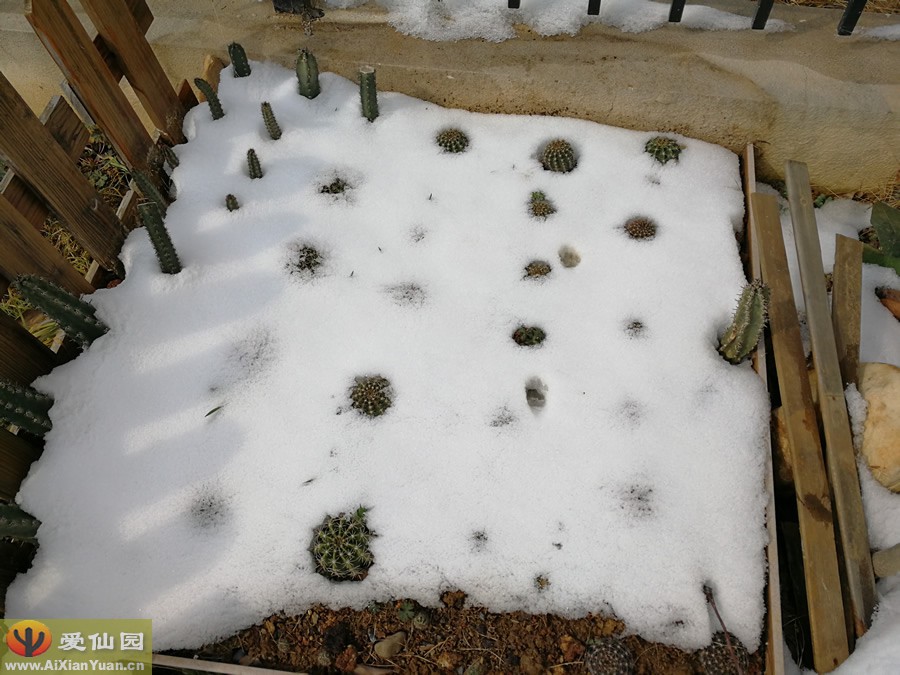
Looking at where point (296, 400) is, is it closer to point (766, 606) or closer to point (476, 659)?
point (476, 659)

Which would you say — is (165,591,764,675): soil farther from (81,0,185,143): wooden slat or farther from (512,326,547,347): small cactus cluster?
(81,0,185,143): wooden slat

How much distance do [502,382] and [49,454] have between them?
1691 mm

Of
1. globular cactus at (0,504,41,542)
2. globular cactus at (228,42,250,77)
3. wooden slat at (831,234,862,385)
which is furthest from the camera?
globular cactus at (228,42,250,77)

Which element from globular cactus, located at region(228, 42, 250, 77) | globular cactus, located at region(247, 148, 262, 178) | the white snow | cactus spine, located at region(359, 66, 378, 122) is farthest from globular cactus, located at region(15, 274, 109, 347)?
cactus spine, located at region(359, 66, 378, 122)

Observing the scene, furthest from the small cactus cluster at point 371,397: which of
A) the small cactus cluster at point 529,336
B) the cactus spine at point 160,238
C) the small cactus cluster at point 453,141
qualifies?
the small cactus cluster at point 453,141

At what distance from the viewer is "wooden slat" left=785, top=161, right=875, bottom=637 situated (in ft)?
6.41

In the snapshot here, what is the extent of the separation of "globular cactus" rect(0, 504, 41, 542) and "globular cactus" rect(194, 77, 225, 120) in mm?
1900

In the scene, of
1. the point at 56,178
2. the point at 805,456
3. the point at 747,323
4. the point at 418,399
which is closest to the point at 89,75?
the point at 56,178

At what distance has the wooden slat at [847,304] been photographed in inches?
90.9

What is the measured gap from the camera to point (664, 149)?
2.83 meters

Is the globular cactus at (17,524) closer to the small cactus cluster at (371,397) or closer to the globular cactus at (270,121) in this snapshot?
the small cactus cluster at (371,397)

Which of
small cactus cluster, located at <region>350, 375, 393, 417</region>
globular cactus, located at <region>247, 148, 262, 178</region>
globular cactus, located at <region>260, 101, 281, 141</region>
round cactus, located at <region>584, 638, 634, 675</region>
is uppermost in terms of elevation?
globular cactus, located at <region>260, 101, 281, 141</region>

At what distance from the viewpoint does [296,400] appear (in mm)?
2322

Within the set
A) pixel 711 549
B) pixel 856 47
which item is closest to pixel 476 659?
pixel 711 549
